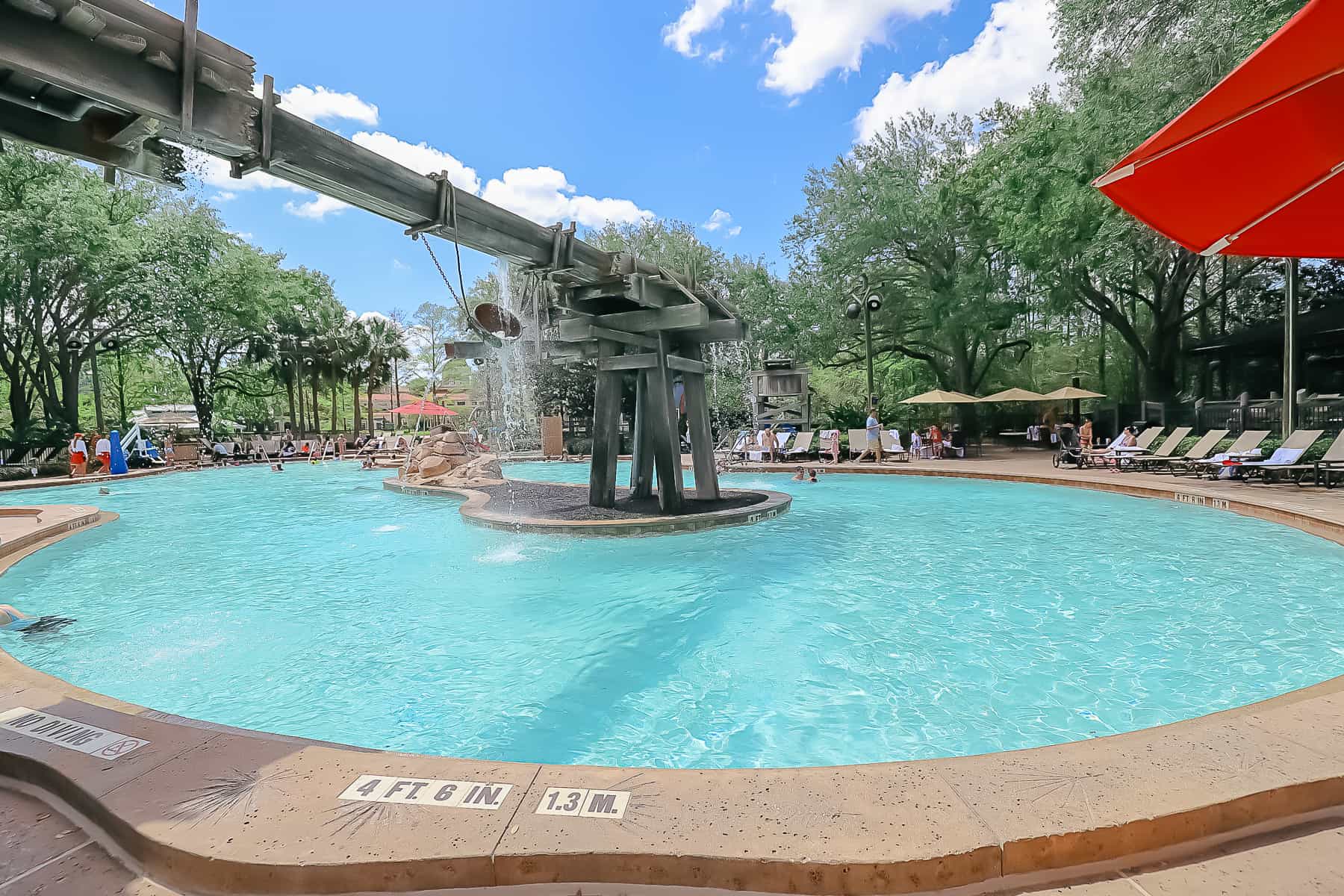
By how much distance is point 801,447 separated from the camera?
22.1 metres

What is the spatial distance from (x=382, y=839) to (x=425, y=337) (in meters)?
66.9

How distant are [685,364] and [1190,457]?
39.3 feet

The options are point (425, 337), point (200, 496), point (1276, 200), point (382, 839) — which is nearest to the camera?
point (382, 839)

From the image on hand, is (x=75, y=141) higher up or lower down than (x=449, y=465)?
higher up

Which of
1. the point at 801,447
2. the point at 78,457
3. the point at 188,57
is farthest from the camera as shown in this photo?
the point at 801,447

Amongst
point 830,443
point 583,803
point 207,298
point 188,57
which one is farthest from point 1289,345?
point 207,298

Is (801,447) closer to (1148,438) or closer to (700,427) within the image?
(1148,438)

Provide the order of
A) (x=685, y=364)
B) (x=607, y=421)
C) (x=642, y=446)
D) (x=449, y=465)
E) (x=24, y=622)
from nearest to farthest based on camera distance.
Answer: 1. (x=24, y=622)
2. (x=607, y=421)
3. (x=685, y=364)
4. (x=642, y=446)
5. (x=449, y=465)

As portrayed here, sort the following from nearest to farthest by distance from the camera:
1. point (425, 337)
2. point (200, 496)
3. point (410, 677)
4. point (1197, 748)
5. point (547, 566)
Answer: point (1197, 748)
point (410, 677)
point (547, 566)
point (200, 496)
point (425, 337)

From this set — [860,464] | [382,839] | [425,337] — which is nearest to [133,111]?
[382,839]

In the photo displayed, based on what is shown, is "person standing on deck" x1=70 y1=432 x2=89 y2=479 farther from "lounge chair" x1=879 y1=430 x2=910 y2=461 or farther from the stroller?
the stroller

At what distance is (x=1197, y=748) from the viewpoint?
2.45 meters

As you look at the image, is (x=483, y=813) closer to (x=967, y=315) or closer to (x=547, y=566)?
(x=547, y=566)

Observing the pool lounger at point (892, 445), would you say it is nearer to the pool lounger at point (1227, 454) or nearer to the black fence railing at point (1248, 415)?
the black fence railing at point (1248, 415)
